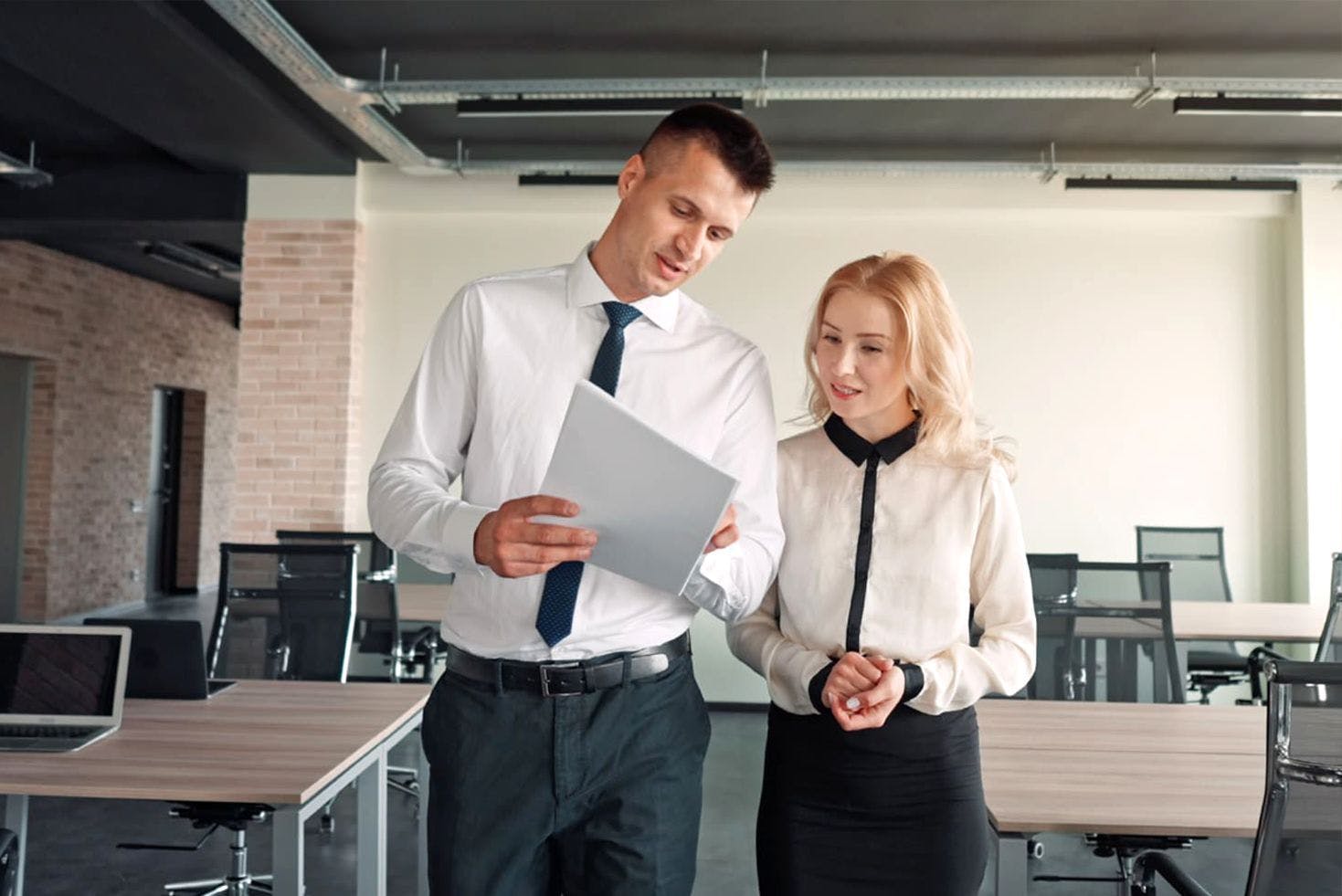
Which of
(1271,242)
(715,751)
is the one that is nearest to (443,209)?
(715,751)

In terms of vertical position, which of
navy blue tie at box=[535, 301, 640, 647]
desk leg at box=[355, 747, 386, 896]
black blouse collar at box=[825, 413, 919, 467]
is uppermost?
black blouse collar at box=[825, 413, 919, 467]

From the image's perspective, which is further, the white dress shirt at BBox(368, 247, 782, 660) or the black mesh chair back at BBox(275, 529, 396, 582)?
the black mesh chair back at BBox(275, 529, 396, 582)

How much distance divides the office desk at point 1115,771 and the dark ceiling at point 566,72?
3.38 metres

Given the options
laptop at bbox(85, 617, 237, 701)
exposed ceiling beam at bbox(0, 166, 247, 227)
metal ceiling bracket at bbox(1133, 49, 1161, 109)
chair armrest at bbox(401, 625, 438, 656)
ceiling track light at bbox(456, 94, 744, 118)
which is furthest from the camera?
exposed ceiling beam at bbox(0, 166, 247, 227)

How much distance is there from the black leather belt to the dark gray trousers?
→ 0.5 inches

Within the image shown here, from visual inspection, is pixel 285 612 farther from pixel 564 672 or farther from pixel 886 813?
pixel 886 813

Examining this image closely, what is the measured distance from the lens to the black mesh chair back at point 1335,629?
152 inches

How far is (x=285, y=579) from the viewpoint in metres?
4.00

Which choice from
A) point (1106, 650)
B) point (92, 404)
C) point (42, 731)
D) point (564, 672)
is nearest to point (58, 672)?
point (42, 731)

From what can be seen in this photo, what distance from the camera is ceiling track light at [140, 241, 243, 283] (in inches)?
382

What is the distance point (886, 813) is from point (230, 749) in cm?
149

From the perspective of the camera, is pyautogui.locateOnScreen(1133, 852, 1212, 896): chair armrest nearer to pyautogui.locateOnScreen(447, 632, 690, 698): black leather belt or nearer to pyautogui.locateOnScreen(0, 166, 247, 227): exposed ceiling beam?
pyautogui.locateOnScreen(447, 632, 690, 698): black leather belt

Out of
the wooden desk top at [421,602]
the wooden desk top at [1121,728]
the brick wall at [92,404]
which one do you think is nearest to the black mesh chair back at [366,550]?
the wooden desk top at [421,602]

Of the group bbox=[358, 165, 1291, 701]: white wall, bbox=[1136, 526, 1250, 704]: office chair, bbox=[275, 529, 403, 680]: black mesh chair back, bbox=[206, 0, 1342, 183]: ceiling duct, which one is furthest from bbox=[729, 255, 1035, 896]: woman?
bbox=[358, 165, 1291, 701]: white wall
